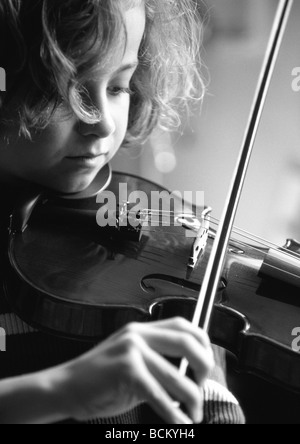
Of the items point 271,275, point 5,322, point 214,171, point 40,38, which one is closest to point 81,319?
point 5,322

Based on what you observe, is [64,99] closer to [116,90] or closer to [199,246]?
[116,90]

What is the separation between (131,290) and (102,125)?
23cm

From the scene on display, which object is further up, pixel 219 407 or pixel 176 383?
pixel 176 383

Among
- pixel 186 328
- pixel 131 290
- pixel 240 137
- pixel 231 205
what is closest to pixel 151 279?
pixel 131 290

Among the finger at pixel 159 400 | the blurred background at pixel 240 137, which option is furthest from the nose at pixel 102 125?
the blurred background at pixel 240 137

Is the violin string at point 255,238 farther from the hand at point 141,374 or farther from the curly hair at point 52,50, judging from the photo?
the hand at point 141,374

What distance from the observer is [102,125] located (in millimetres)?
674

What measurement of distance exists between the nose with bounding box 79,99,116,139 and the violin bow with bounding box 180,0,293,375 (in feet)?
0.65

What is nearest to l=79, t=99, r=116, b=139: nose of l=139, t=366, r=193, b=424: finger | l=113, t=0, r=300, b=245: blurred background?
l=139, t=366, r=193, b=424: finger

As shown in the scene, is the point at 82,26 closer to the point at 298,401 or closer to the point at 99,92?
the point at 99,92

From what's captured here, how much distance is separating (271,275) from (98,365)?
0.35m

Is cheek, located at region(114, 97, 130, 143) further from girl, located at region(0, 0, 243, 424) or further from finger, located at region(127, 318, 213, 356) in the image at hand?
finger, located at region(127, 318, 213, 356)

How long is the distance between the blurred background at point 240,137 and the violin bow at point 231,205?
0.65m

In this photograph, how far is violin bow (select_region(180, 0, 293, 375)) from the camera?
0.46 meters
